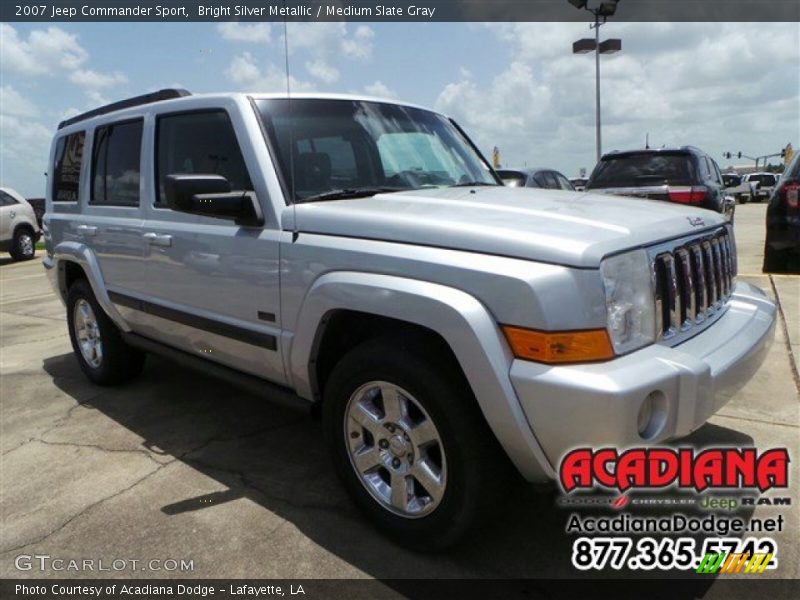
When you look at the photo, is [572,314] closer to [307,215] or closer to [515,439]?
[515,439]

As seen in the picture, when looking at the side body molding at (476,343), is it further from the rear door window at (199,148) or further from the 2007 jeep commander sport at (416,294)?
the rear door window at (199,148)

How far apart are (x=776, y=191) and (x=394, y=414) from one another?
6256 mm

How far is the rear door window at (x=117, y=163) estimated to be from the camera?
4.11m

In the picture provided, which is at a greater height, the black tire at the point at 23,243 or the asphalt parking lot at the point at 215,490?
the black tire at the point at 23,243

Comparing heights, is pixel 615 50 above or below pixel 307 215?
above

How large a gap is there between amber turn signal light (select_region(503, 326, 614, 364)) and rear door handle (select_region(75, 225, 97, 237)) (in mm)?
3371

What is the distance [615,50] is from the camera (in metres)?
19.1

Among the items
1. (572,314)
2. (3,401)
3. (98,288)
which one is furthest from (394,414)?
(3,401)

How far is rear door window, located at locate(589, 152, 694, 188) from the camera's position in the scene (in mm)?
8860

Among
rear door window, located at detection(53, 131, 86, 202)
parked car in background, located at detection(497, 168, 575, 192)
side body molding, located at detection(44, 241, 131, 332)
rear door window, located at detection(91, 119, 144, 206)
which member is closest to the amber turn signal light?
rear door window, located at detection(91, 119, 144, 206)

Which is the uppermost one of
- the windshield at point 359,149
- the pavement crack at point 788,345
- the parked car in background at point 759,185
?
the parked car in background at point 759,185

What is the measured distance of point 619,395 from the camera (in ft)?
6.61

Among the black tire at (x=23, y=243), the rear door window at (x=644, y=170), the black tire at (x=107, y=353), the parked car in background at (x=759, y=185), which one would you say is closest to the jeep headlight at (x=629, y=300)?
the black tire at (x=107, y=353)

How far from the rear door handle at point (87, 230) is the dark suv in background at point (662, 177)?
664 centimetres
